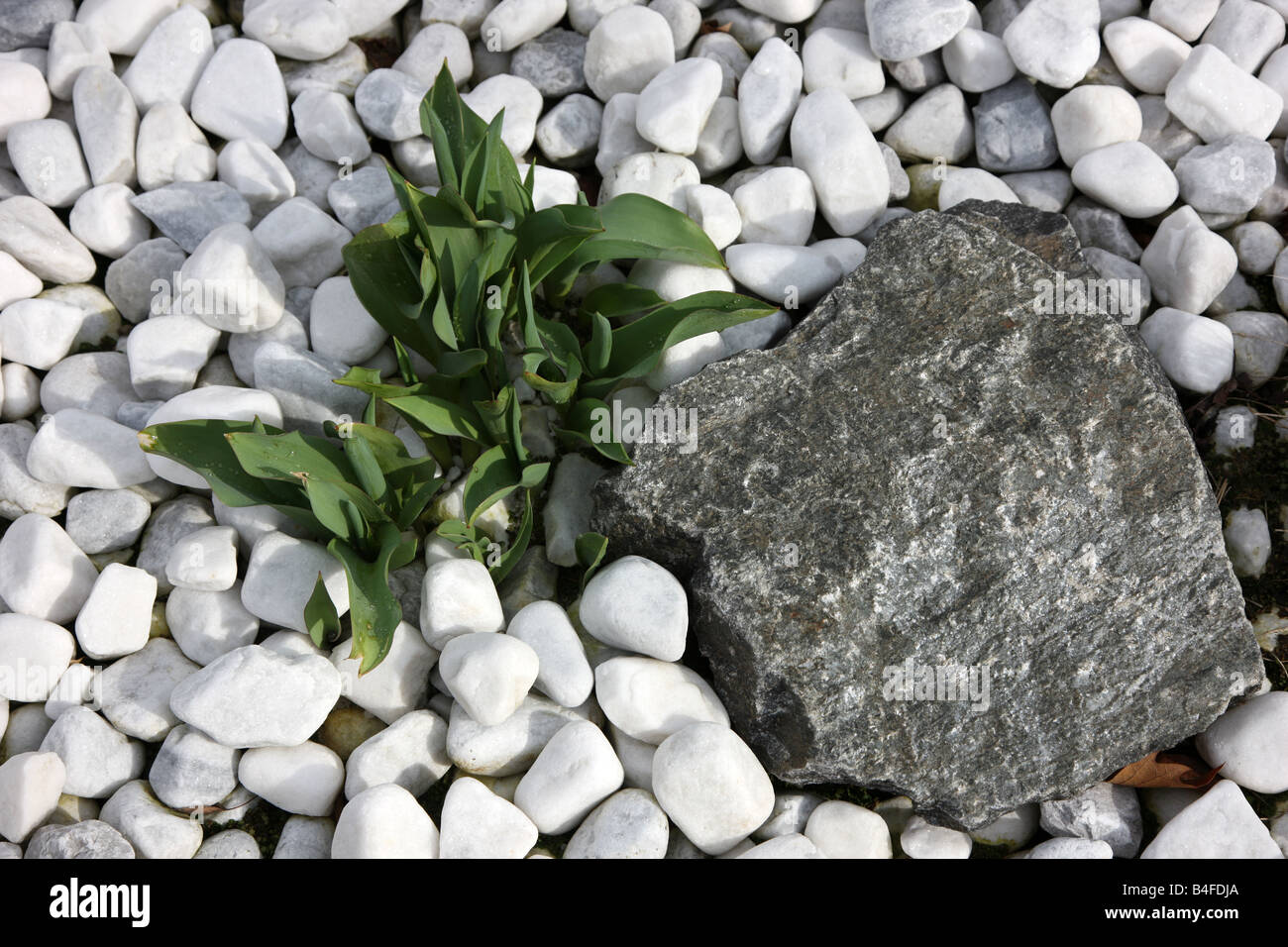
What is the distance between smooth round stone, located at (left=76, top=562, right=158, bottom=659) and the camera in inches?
88.2

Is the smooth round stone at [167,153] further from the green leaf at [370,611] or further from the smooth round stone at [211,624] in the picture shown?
the green leaf at [370,611]

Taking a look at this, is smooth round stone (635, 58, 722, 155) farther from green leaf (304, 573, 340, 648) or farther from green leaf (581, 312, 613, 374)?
green leaf (304, 573, 340, 648)

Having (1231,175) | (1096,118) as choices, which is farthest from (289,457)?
(1231,175)

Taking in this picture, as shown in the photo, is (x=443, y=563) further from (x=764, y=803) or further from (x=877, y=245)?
(x=877, y=245)

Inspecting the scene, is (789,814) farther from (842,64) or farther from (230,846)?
(842,64)

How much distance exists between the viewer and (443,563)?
2.23m

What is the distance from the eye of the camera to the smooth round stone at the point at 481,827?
2.02 m

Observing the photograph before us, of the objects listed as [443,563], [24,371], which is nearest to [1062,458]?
[443,563]

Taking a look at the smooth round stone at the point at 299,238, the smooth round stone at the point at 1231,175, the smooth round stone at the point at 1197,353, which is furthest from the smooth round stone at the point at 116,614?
the smooth round stone at the point at 1231,175

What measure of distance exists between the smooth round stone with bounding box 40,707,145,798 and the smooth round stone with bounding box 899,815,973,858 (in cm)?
160

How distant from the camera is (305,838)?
212cm

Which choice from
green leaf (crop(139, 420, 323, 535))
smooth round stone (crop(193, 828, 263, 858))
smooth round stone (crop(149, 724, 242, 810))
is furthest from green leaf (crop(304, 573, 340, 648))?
smooth round stone (crop(193, 828, 263, 858))

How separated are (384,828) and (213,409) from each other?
0.96 meters

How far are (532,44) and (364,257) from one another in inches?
40.2
